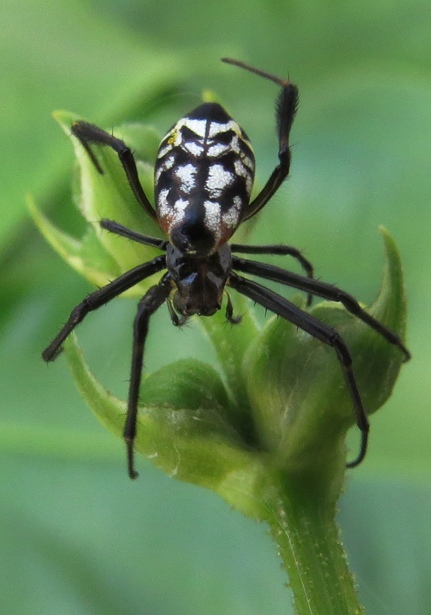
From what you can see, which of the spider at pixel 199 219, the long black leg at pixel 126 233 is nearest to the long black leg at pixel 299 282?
the spider at pixel 199 219

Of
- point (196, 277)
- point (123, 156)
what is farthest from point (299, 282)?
point (123, 156)

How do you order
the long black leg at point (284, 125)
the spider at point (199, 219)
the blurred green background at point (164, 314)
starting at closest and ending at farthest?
the spider at point (199, 219), the long black leg at point (284, 125), the blurred green background at point (164, 314)

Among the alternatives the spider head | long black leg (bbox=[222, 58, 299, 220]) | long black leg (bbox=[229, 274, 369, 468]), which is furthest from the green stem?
long black leg (bbox=[222, 58, 299, 220])

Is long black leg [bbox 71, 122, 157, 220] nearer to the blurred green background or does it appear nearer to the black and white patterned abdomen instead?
the black and white patterned abdomen

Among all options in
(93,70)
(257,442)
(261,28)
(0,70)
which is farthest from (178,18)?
(257,442)

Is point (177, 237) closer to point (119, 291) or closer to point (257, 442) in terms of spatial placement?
point (119, 291)

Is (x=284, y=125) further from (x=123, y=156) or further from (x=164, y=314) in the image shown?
(x=164, y=314)

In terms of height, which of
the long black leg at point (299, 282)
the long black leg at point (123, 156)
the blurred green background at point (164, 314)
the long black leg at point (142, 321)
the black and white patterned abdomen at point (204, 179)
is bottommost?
the blurred green background at point (164, 314)

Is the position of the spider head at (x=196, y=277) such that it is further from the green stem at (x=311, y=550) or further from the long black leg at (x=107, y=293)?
the green stem at (x=311, y=550)
